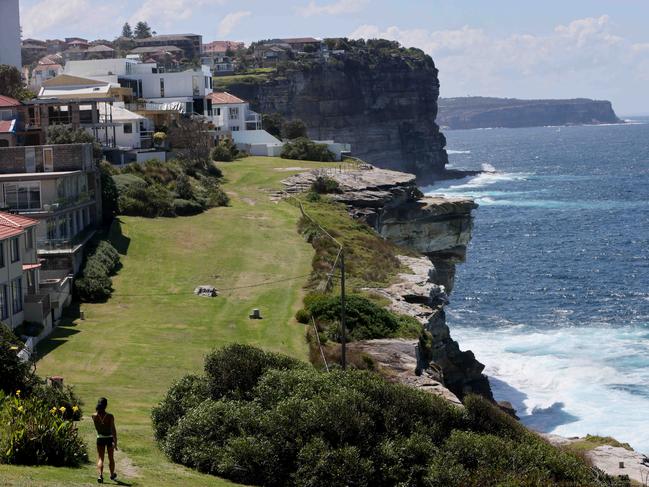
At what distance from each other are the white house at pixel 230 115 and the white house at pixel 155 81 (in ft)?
10.4

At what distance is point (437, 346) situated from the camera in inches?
1901

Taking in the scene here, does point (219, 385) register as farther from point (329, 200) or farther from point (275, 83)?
point (275, 83)

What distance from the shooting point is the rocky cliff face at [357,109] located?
17288 centimetres

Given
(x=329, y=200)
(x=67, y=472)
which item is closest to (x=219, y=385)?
(x=67, y=472)

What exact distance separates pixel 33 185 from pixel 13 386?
2331 centimetres

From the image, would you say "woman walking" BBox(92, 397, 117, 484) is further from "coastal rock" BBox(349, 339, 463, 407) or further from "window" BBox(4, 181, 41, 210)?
"window" BBox(4, 181, 41, 210)

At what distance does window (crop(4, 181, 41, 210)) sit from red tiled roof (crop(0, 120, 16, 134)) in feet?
42.5

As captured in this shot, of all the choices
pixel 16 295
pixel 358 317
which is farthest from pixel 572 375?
pixel 16 295

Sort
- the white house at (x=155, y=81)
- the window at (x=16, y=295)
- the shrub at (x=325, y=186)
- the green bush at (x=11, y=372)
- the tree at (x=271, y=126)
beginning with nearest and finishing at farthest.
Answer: the green bush at (x=11, y=372) < the window at (x=16, y=295) < the shrub at (x=325, y=186) < the white house at (x=155, y=81) < the tree at (x=271, y=126)

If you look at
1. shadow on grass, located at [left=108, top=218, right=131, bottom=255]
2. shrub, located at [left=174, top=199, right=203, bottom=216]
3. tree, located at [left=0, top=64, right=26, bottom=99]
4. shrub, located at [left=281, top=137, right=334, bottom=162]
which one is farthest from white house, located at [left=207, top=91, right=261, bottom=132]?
shadow on grass, located at [left=108, top=218, right=131, bottom=255]

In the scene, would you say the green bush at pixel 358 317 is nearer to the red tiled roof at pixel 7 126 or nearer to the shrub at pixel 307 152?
the red tiled roof at pixel 7 126

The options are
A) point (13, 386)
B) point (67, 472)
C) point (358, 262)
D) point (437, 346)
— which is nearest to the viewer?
point (67, 472)

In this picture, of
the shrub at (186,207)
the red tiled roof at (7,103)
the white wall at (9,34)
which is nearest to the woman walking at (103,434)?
the shrub at (186,207)

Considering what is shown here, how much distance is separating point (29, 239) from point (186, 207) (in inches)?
887
